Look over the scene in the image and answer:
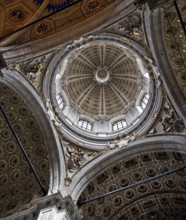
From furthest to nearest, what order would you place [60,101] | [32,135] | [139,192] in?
[60,101]
[32,135]
[139,192]

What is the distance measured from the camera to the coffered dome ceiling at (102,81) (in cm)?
2148

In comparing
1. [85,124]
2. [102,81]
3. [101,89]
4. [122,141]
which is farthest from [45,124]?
[102,81]

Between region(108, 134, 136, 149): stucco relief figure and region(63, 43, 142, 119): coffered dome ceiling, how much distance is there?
4795 mm

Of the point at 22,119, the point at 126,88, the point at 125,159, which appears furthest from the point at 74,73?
the point at 125,159

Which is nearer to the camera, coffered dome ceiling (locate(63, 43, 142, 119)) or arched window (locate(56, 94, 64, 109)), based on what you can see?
arched window (locate(56, 94, 64, 109))

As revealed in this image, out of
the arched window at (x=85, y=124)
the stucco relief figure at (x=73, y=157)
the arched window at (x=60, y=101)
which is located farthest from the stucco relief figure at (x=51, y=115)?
the arched window at (x=85, y=124)

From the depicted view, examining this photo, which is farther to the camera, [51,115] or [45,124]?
[51,115]

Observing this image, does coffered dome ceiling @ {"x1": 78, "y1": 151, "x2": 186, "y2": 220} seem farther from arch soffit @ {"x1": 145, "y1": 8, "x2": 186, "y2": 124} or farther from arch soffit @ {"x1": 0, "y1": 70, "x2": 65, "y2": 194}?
arch soffit @ {"x1": 145, "y1": 8, "x2": 186, "y2": 124}

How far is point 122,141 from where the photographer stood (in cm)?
1585

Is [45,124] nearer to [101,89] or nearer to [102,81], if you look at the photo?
[101,89]

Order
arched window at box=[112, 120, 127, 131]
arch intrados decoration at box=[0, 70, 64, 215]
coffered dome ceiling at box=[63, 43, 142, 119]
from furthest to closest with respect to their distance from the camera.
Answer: coffered dome ceiling at box=[63, 43, 142, 119] → arched window at box=[112, 120, 127, 131] → arch intrados decoration at box=[0, 70, 64, 215]

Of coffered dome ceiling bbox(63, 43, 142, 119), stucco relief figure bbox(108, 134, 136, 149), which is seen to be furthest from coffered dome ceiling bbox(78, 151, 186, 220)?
coffered dome ceiling bbox(63, 43, 142, 119)

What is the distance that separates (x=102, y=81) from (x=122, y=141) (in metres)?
10.0

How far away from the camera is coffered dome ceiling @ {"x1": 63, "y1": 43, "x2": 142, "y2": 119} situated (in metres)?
21.5
